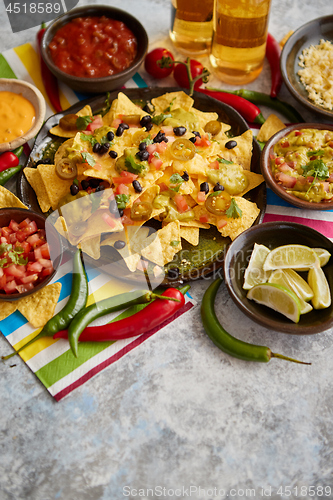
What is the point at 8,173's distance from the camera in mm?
3352

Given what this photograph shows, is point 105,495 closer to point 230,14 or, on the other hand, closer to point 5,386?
point 5,386

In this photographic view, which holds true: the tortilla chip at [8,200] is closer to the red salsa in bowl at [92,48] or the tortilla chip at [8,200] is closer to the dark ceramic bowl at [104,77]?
the dark ceramic bowl at [104,77]

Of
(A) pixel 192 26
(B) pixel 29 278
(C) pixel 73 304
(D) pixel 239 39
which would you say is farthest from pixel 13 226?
(A) pixel 192 26

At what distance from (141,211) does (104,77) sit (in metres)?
1.47

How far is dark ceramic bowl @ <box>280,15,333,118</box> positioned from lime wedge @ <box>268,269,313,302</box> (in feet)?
5.42

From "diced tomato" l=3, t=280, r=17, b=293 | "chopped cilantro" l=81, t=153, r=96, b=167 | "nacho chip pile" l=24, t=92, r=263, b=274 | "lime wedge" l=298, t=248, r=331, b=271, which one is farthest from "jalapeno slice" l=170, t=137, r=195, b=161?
"diced tomato" l=3, t=280, r=17, b=293

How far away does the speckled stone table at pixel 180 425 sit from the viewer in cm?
238

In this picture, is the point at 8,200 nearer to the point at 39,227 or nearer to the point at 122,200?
the point at 39,227

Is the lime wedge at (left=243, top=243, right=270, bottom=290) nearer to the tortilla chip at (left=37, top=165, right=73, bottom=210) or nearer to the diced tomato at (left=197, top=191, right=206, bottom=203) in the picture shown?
the diced tomato at (left=197, top=191, right=206, bottom=203)

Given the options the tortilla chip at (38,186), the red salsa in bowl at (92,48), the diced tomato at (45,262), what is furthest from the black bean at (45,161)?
the diced tomato at (45,262)

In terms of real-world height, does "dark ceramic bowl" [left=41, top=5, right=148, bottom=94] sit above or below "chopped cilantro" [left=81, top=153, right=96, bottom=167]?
above

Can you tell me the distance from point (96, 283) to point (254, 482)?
5.42 feet

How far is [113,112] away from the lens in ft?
11.4

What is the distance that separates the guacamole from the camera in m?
3.05
